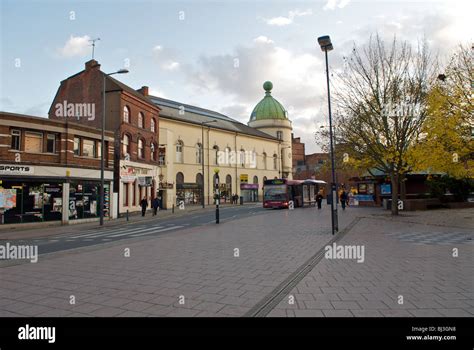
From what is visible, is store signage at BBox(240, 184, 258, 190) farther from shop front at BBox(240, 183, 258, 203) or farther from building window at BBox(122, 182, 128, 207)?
building window at BBox(122, 182, 128, 207)

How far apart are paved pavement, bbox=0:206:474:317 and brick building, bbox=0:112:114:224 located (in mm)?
11902

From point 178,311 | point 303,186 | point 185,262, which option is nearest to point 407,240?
point 185,262

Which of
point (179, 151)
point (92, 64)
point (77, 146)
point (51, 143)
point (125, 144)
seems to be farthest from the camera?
point (179, 151)

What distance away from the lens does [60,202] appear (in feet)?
72.8

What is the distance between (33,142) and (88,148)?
14.3ft

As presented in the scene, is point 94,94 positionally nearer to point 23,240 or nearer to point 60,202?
point 60,202

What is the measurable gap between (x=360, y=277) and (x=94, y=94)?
3114cm

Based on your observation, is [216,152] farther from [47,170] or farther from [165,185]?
[47,170]

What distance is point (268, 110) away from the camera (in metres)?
74.2

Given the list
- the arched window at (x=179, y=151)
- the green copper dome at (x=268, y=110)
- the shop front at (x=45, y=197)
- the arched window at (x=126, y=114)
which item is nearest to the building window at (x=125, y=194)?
the shop front at (x=45, y=197)

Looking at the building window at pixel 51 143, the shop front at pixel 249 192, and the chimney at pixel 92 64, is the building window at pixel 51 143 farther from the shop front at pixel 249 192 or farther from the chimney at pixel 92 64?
the shop front at pixel 249 192

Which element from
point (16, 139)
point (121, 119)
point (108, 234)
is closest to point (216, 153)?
point (121, 119)

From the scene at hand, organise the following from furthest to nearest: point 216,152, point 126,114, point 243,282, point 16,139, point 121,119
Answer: point 216,152 → point 126,114 → point 121,119 → point 16,139 → point 243,282

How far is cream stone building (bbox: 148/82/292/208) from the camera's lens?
43.6m
